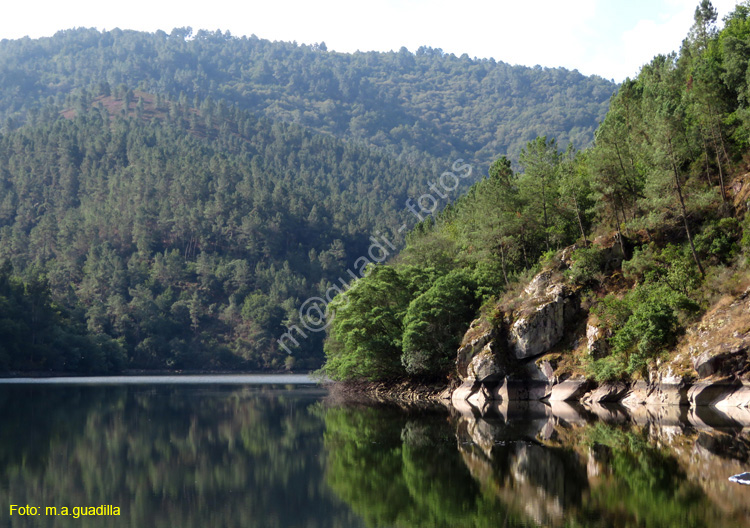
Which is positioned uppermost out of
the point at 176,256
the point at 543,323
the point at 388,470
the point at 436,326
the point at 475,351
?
the point at 176,256

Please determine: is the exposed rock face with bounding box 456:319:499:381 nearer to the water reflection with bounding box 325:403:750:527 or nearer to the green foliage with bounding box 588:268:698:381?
the green foliage with bounding box 588:268:698:381

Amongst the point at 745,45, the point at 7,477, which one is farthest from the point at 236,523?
the point at 745,45

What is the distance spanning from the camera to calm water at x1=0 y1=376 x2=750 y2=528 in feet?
67.3

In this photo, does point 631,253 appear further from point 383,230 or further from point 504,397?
point 383,230

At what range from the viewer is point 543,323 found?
2135 inches

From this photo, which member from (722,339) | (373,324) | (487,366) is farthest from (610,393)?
(373,324)

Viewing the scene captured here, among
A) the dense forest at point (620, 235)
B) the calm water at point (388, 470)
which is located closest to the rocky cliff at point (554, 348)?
the dense forest at point (620, 235)

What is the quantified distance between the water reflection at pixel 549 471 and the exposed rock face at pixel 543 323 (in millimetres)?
12728

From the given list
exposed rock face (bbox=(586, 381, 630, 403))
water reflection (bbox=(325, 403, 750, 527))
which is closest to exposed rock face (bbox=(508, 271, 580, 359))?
exposed rock face (bbox=(586, 381, 630, 403))

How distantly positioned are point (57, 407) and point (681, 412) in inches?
1618

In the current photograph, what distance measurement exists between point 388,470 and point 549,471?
5.60 meters

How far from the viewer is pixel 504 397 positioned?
54562mm

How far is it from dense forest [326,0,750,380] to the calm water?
9249 millimetres

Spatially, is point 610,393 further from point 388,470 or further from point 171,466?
point 171,466
